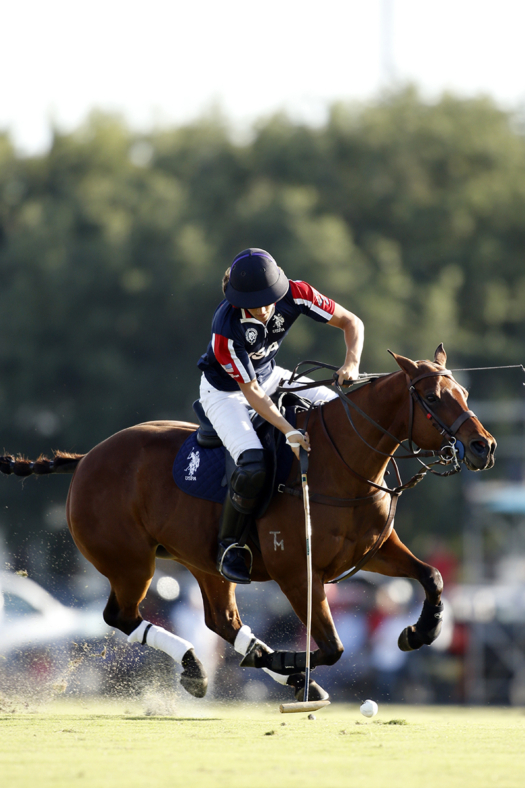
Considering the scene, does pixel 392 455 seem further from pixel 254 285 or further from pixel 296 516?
pixel 254 285

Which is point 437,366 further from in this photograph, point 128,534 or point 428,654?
point 428,654

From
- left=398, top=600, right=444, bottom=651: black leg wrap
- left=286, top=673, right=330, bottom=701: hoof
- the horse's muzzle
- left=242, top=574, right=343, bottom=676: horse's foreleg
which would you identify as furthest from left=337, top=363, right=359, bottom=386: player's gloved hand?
left=286, top=673, right=330, bottom=701: hoof

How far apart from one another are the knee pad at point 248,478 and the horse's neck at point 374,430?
0.45m

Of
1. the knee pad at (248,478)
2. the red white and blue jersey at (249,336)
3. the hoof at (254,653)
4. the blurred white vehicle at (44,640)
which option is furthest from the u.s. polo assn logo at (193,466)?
the blurred white vehicle at (44,640)

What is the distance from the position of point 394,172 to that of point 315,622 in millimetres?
22017

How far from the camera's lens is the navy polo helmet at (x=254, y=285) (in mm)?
6742

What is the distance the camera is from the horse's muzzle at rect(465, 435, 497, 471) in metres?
6.15

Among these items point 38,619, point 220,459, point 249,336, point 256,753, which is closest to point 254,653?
point 220,459

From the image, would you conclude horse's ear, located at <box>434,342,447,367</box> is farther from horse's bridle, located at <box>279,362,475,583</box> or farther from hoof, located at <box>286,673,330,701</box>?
hoof, located at <box>286,673,330,701</box>

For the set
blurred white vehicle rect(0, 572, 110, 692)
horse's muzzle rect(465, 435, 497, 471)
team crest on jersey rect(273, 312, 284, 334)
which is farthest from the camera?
blurred white vehicle rect(0, 572, 110, 692)

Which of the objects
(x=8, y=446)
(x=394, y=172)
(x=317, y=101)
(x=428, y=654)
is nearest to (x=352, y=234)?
(x=394, y=172)

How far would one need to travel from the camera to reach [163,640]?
7.72 metres

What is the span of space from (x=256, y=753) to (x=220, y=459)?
2305 millimetres

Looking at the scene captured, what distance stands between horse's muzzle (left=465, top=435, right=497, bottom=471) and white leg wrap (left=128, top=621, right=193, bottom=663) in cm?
256
